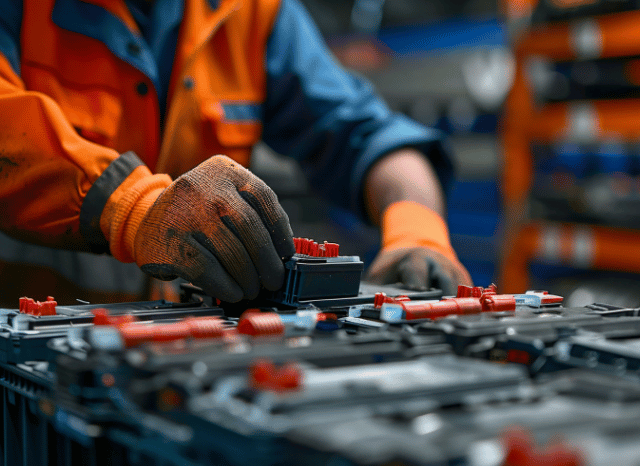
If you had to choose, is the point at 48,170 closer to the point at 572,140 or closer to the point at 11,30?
the point at 11,30

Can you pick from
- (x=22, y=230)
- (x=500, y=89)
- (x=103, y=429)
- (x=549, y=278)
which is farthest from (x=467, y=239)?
(x=103, y=429)

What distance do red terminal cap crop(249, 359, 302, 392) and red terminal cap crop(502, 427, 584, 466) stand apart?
0.19m

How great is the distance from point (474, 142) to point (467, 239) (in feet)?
2.01

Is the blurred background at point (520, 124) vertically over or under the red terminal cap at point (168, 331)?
over

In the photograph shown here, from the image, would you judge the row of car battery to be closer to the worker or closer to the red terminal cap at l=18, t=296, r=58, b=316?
the red terminal cap at l=18, t=296, r=58, b=316

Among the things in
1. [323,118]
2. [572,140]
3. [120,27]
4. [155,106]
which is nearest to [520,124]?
[572,140]

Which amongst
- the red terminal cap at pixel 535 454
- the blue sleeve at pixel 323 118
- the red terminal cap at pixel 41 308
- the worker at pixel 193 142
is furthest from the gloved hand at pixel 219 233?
the blue sleeve at pixel 323 118

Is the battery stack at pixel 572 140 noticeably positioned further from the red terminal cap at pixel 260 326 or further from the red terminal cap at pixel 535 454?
the red terminal cap at pixel 535 454

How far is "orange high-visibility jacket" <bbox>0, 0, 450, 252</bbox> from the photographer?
1.54 meters

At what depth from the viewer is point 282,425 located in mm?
579

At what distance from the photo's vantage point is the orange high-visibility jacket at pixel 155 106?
1542mm

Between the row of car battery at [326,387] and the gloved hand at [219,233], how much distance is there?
0.60 feet

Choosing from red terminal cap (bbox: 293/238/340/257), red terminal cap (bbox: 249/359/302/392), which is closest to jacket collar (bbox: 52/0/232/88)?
red terminal cap (bbox: 293/238/340/257)

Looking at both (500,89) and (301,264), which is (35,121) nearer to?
(301,264)
